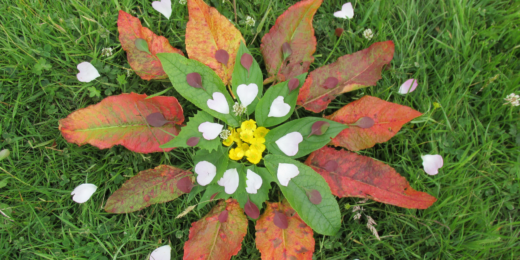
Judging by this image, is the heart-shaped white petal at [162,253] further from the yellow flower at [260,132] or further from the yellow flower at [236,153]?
the yellow flower at [260,132]

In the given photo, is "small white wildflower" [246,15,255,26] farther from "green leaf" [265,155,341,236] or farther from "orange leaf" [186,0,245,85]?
"green leaf" [265,155,341,236]

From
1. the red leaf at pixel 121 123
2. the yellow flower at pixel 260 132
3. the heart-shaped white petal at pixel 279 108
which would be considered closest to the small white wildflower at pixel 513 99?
the heart-shaped white petal at pixel 279 108

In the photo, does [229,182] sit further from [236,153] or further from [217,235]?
[217,235]

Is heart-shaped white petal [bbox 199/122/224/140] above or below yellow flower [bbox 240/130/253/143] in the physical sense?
above

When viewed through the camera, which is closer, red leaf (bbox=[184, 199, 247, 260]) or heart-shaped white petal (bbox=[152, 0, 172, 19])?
red leaf (bbox=[184, 199, 247, 260])

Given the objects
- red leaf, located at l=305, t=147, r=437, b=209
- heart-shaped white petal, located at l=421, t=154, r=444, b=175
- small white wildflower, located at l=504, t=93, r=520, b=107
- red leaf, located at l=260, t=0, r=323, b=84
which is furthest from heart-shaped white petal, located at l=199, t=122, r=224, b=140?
small white wildflower, located at l=504, t=93, r=520, b=107

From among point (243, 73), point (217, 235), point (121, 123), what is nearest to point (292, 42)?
point (243, 73)
